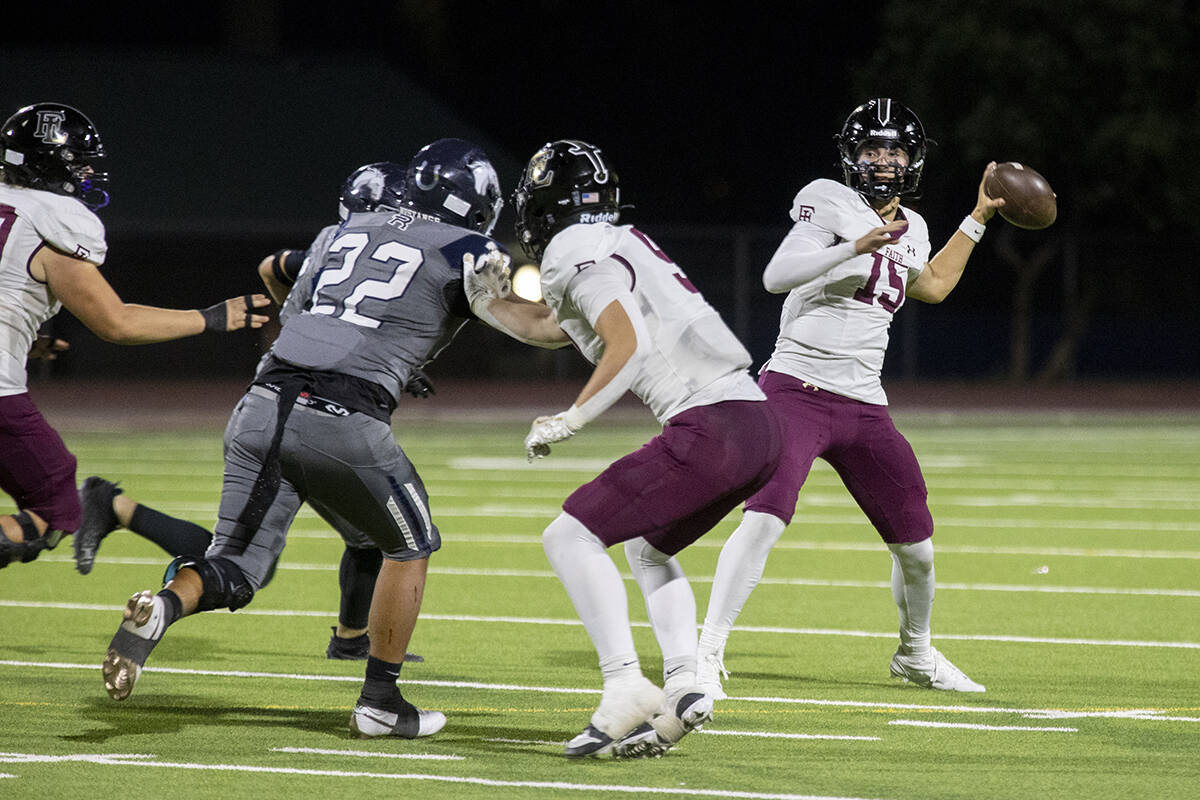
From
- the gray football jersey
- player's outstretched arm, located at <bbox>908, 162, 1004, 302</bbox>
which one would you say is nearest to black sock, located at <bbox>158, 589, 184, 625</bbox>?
the gray football jersey

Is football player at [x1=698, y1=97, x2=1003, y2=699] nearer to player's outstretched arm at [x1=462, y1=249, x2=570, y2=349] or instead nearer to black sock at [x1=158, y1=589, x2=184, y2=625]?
player's outstretched arm at [x1=462, y1=249, x2=570, y2=349]

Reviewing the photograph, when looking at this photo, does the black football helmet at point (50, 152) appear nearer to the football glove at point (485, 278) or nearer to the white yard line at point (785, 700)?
the football glove at point (485, 278)

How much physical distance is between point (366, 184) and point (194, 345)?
85.0ft

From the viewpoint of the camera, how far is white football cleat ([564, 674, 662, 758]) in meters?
5.18

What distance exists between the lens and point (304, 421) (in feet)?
18.0

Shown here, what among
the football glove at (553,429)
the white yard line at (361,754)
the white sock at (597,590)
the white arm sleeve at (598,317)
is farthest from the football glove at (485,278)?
the white yard line at (361,754)

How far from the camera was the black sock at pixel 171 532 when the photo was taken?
7258mm

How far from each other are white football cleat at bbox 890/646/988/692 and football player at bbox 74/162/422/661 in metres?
2.02

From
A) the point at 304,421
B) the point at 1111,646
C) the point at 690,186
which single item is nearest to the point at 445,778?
the point at 304,421

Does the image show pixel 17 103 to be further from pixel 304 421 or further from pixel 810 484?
pixel 304 421

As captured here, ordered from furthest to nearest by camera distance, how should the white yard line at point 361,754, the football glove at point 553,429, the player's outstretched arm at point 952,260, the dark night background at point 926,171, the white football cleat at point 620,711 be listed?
1. the dark night background at point 926,171
2. the player's outstretched arm at point 952,260
3. the white yard line at point 361,754
4. the white football cleat at point 620,711
5. the football glove at point 553,429

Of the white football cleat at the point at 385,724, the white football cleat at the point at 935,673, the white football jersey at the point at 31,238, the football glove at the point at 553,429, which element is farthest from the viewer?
the white football cleat at the point at 935,673

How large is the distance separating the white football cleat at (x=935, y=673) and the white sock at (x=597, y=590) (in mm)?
1798

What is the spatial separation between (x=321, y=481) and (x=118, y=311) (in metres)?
1.18
